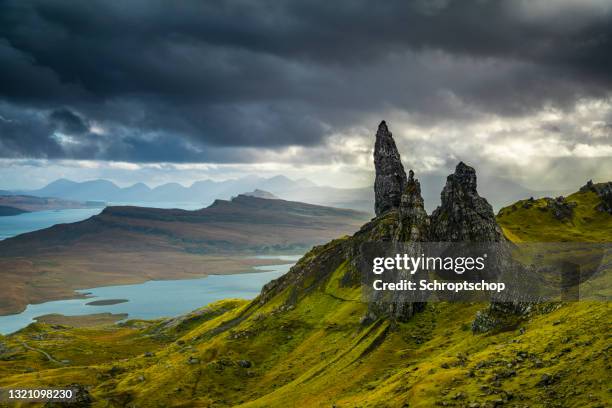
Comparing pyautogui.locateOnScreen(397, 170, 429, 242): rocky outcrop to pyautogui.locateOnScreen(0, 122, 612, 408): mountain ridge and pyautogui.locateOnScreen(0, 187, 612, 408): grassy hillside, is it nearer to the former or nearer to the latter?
pyautogui.locateOnScreen(0, 122, 612, 408): mountain ridge

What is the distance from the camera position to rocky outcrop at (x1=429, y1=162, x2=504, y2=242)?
144375 mm

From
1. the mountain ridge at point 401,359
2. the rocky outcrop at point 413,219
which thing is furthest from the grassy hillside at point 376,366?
the rocky outcrop at point 413,219

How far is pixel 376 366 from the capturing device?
11612 cm

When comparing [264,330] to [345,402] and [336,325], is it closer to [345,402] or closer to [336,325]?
[336,325]

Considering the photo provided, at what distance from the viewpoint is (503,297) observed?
102m

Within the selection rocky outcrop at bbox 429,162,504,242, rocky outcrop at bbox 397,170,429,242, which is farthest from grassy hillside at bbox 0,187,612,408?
rocky outcrop at bbox 429,162,504,242

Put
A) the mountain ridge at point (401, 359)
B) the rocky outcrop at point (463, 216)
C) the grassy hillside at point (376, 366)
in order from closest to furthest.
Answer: the grassy hillside at point (376, 366) < the mountain ridge at point (401, 359) < the rocky outcrop at point (463, 216)

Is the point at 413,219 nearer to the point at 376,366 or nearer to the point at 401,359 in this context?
the point at 401,359

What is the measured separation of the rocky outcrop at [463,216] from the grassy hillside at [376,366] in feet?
77.7

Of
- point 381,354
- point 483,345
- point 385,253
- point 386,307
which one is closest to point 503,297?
point 483,345

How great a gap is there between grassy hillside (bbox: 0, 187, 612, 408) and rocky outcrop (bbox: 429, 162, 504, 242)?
23.7m

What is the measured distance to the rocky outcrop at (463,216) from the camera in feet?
474

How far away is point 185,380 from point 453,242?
92.2 meters

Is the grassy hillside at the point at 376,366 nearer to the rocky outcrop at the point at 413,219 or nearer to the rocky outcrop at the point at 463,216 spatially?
the rocky outcrop at the point at 413,219
